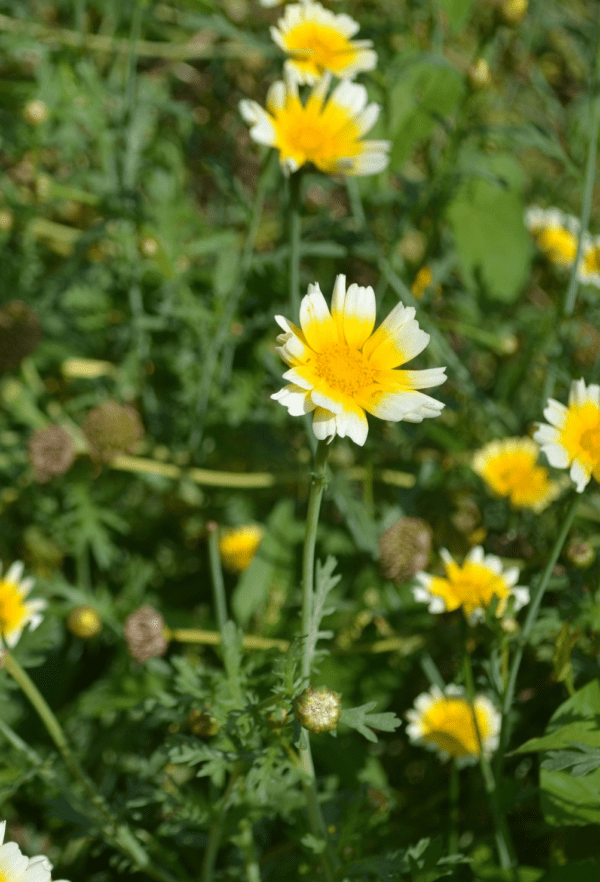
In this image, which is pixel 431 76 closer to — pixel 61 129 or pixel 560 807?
pixel 61 129

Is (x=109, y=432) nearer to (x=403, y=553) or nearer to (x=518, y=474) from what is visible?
(x=403, y=553)

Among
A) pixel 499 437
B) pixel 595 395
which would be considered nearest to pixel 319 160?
pixel 595 395

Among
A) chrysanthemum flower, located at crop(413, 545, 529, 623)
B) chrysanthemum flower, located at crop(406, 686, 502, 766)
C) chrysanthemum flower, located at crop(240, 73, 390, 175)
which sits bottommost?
chrysanthemum flower, located at crop(406, 686, 502, 766)

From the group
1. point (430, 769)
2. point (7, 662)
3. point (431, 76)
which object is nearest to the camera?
point (7, 662)

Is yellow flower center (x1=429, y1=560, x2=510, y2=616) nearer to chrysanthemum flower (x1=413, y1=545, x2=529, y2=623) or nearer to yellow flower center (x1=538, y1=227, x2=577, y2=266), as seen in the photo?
chrysanthemum flower (x1=413, y1=545, x2=529, y2=623)

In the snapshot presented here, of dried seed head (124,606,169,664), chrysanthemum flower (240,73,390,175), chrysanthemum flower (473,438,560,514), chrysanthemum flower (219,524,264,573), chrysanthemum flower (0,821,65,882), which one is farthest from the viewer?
chrysanthemum flower (219,524,264,573)

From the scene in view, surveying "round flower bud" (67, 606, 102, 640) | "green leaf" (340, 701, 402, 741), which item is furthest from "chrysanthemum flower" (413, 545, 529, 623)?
"round flower bud" (67, 606, 102, 640)
